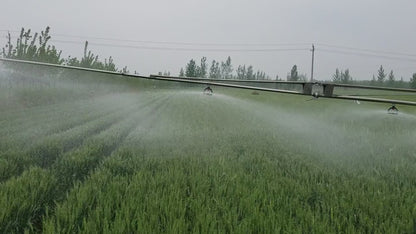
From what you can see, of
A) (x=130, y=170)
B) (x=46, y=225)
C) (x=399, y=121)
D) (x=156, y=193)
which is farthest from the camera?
(x=399, y=121)

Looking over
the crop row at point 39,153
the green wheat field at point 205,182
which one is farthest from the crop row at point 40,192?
the crop row at point 39,153

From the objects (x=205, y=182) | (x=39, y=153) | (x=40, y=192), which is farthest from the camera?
(x=39, y=153)

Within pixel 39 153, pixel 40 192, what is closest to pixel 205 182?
pixel 40 192

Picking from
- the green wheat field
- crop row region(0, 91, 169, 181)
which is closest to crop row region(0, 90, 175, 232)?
the green wheat field

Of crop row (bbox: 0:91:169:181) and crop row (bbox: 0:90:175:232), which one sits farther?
crop row (bbox: 0:91:169:181)

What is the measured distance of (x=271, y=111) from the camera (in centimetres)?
1003

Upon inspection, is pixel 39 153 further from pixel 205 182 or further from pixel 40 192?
pixel 205 182

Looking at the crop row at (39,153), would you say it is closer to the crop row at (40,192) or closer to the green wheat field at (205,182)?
the green wheat field at (205,182)

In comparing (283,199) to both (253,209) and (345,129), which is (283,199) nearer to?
(253,209)

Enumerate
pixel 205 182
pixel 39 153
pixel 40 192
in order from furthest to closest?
pixel 39 153, pixel 205 182, pixel 40 192

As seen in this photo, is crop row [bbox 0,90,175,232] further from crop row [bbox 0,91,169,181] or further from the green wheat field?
crop row [bbox 0,91,169,181]

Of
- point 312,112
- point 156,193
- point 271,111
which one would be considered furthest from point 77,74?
point 156,193

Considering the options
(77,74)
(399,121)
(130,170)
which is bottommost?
(130,170)

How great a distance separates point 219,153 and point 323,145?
2.29 metres
